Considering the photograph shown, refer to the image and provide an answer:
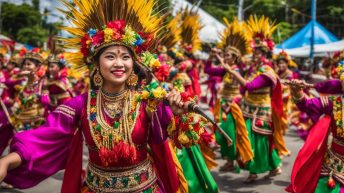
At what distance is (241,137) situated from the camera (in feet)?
20.9

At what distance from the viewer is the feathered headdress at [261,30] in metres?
6.63

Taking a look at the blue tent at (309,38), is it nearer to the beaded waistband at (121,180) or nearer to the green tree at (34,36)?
the beaded waistband at (121,180)

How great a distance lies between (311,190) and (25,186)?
8.39 ft

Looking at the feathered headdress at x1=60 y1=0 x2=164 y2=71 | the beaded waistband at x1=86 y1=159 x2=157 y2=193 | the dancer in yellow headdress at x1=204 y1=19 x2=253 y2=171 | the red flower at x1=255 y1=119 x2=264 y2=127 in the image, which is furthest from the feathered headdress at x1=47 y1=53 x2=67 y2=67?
the beaded waistband at x1=86 y1=159 x2=157 y2=193

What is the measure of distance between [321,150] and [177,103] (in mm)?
2097

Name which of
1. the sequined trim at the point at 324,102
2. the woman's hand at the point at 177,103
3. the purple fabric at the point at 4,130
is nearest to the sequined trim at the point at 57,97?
the purple fabric at the point at 4,130

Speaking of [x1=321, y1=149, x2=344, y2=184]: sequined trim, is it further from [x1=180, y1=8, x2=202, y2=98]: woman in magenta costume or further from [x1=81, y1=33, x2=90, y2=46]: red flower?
[x1=180, y1=8, x2=202, y2=98]: woman in magenta costume

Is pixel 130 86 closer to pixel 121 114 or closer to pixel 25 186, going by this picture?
pixel 121 114

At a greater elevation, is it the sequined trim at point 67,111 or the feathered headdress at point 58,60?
the feathered headdress at point 58,60

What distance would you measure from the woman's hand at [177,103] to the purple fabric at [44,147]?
74cm

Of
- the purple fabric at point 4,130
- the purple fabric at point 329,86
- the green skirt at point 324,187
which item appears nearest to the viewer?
the green skirt at point 324,187

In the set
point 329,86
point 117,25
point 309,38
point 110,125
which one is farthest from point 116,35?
point 309,38

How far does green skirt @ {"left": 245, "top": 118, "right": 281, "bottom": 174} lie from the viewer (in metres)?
6.22

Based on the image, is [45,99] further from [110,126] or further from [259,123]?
[110,126]
